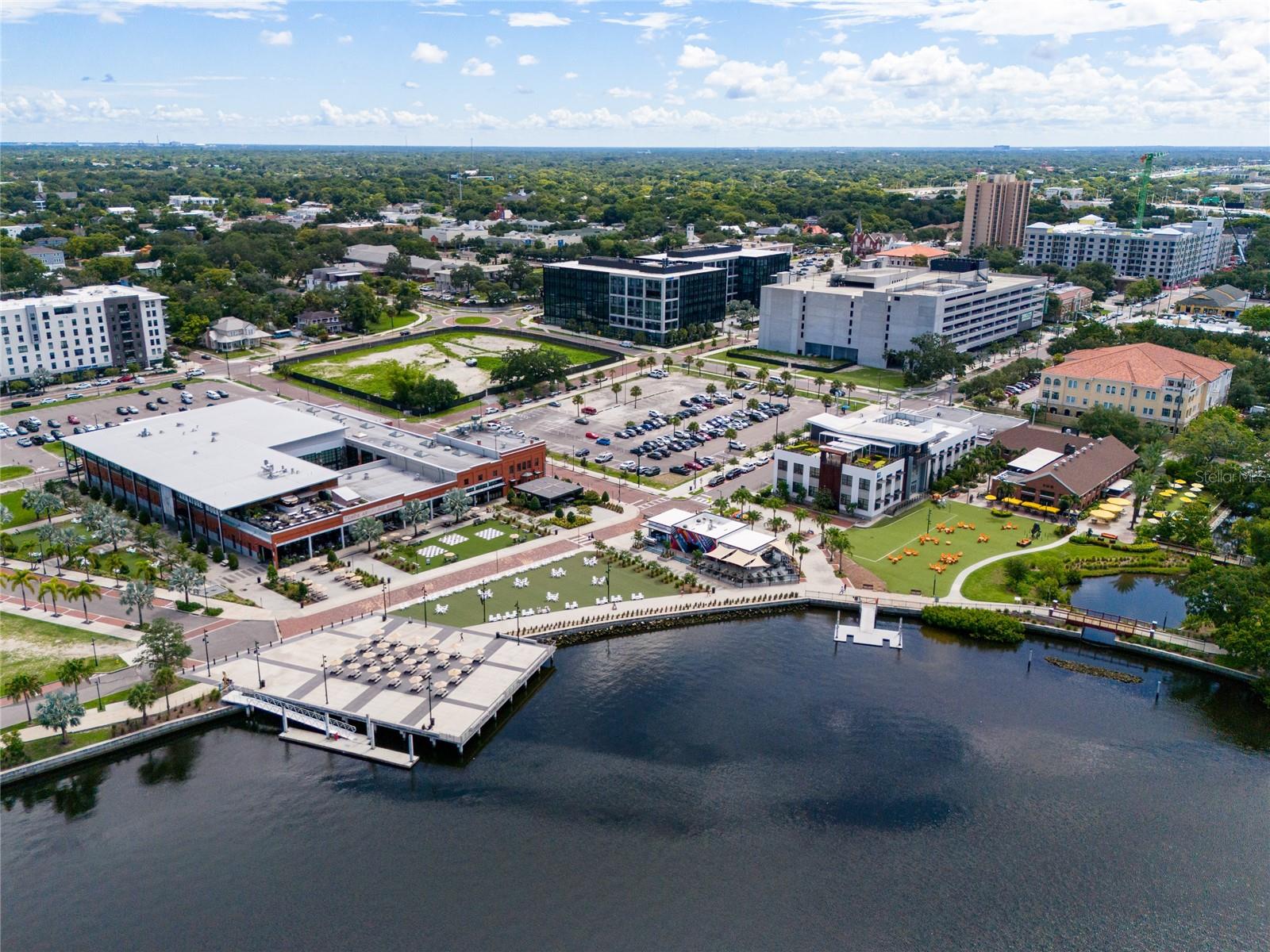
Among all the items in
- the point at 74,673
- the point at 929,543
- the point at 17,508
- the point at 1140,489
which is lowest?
the point at 929,543

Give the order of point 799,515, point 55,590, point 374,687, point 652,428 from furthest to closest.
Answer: point 652,428, point 799,515, point 55,590, point 374,687

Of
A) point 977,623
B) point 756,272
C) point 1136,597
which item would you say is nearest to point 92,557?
point 977,623

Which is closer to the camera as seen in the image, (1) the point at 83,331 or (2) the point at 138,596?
(2) the point at 138,596

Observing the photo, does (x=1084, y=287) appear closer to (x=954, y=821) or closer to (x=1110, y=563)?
(x=1110, y=563)

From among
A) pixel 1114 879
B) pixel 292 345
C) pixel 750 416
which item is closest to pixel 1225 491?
pixel 750 416

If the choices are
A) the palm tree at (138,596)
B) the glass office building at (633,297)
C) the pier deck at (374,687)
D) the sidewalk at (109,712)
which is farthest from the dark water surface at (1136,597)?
the glass office building at (633,297)

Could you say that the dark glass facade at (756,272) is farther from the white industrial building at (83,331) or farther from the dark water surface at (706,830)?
the dark water surface at (706,830)

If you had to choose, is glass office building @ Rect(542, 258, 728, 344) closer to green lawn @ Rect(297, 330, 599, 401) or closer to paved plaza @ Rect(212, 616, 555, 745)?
green lawn @ Rect(297, 330, 599, 401)

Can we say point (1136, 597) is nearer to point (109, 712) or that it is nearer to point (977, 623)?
point (977, 623)
